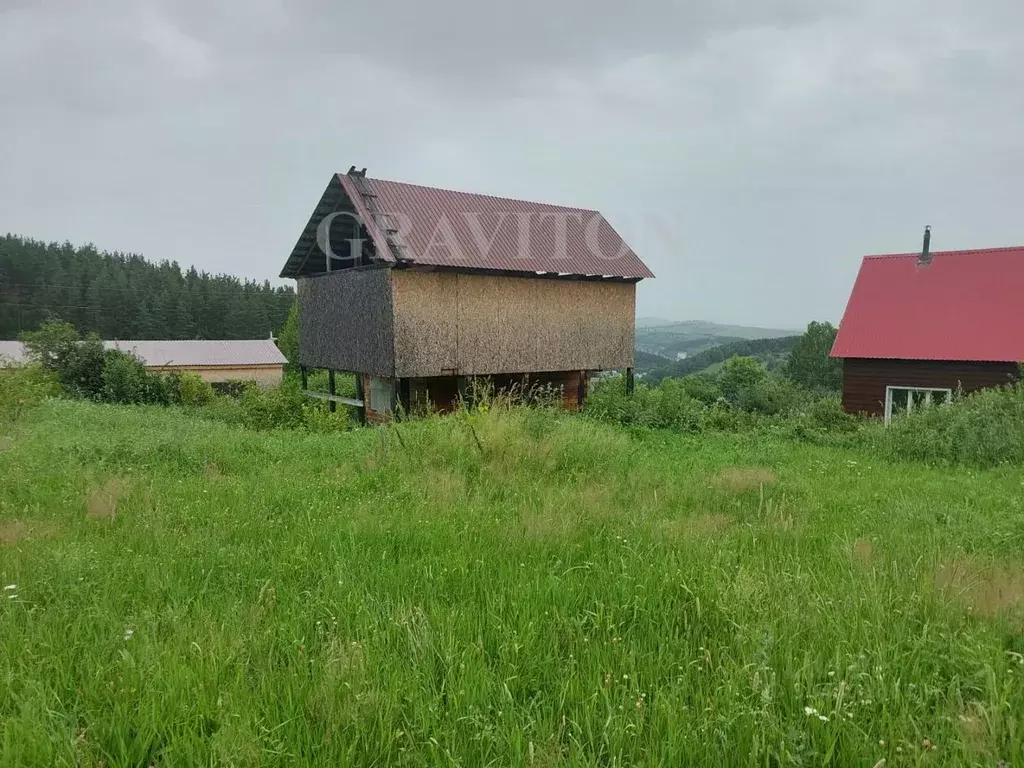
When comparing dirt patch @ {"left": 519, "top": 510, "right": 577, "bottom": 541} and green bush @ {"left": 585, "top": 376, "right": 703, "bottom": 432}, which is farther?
green bush @ {"left": 585, "top": 376, "right": 703, "bottom": 432}

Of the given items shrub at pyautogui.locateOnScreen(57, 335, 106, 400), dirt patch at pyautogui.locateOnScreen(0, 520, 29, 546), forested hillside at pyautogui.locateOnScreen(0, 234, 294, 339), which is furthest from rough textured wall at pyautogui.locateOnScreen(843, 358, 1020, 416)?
forested hillside at pyautogui.locateOnScreen(0, 234, 294, 339)

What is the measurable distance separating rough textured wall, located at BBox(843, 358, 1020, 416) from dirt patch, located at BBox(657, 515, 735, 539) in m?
14.2

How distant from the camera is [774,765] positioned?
188 centimetres

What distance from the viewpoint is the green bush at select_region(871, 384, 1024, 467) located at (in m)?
8.59

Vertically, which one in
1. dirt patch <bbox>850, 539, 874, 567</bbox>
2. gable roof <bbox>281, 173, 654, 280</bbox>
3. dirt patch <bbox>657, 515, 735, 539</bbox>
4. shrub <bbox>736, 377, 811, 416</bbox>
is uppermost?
gable roof <bbox>281, 173, 654, 280</bbox>

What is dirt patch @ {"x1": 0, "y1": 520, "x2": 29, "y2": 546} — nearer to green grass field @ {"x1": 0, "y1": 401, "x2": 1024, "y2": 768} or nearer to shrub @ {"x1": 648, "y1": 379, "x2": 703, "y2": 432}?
green grass field @ {"x1": 0, "y1": 401, "x2": 1024, "y2": 768}

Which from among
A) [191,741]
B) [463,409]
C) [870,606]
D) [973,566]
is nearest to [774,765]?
[870,606]

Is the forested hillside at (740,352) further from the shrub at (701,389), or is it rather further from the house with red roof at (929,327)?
the house with red roof at (929,327)

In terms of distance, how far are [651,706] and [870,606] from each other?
139 centimetres

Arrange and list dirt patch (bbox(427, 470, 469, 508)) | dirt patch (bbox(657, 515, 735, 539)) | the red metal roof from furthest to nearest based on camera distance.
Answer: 1. the red metal roof
2. dirt patch (bbox(427, 470, 469, 508))
3. dirt patch (bbox(657, 515, 735, 539))

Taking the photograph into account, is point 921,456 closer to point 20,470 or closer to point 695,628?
point 695,628

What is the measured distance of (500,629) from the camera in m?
2.64

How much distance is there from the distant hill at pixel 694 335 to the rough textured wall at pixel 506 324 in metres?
53.2

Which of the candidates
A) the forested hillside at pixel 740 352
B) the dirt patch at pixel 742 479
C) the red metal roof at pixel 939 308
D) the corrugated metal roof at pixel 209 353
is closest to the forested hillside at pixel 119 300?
the corrugated metal roof at pixel 209 353
